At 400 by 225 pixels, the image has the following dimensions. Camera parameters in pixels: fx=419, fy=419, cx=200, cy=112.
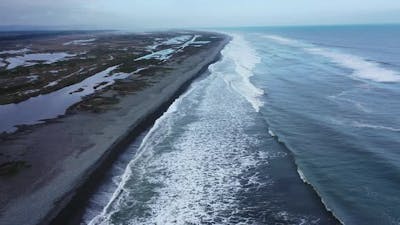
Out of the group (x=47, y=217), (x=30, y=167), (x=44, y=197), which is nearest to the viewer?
(x=47, y=217)

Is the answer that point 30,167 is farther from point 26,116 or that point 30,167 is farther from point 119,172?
point 26,116

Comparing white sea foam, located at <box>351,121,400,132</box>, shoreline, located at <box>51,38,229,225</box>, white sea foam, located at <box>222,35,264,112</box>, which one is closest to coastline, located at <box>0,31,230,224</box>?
shoreline, located at <box>51,38,229,225</box>

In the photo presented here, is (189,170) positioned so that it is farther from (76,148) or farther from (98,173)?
(76,148)

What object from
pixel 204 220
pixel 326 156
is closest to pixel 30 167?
pixel 204 220

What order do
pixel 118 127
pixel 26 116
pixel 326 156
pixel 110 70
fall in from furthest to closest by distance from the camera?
1. pixel 110 70
2. pixel 26 116
3. pixel 118 127
4. pixel 326 156

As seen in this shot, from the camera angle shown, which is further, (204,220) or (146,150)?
(146,150)

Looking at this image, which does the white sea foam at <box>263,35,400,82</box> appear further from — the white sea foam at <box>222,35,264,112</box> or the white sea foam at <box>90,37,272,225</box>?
the white sea foam at <box>90,37,272,225</box>

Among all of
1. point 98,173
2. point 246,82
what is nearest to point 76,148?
point 98,173
